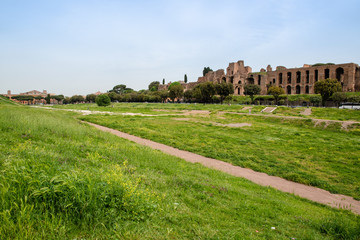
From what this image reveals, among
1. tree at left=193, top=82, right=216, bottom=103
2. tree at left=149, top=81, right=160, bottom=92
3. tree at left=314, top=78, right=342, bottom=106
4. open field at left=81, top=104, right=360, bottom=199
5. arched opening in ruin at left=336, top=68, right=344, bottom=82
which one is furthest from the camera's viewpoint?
tree at left=149, top=81, right=160, bottom=92

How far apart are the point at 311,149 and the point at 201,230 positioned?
11853mm

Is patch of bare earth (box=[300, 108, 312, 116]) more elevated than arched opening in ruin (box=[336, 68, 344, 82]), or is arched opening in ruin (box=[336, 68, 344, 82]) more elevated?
arched opening in ruin (box=[336, 68, 344, 82])

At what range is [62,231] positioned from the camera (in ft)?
7.90

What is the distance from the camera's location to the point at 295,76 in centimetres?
7238

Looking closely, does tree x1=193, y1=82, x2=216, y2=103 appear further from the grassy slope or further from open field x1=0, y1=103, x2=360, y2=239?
open field x1=0, y1=103, x2=360, y2=239

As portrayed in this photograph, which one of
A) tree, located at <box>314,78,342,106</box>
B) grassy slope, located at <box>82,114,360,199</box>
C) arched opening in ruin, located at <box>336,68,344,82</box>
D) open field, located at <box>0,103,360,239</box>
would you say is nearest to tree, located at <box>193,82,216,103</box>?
tree, located at <box>314,78,342,106</box>

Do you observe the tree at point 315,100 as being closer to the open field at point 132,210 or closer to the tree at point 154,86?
the open field at point 132,210

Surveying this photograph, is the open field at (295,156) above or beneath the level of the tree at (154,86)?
beneath

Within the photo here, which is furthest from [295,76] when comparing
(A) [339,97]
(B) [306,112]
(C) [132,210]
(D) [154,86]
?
(D) [154,86]

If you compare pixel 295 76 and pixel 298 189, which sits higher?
pixel 295 76

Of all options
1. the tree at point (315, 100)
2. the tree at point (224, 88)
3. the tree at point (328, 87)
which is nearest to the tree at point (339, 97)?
the tree at point (328, 87)

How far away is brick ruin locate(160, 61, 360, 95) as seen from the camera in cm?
6159

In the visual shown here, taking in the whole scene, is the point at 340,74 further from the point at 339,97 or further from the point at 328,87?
the point at 328,87

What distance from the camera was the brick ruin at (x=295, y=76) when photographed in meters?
61.6
